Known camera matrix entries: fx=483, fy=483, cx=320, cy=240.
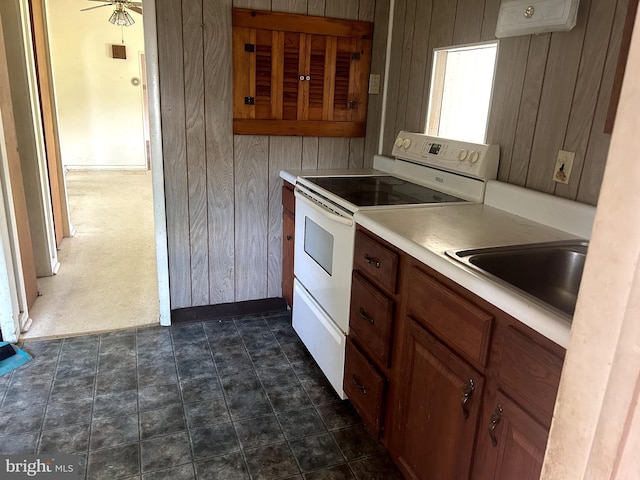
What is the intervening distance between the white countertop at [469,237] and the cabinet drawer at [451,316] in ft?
0.18

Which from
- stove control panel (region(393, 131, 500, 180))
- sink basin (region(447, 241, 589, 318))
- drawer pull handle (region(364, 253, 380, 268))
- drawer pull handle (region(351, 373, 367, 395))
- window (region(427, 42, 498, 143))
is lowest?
drawer pull handle (region(351, 373, 367, 395))

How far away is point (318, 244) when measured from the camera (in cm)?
222

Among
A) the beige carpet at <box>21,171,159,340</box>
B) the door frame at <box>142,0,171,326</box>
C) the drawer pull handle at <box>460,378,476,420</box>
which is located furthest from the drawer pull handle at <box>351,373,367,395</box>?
the beige carpet at <box>21,171,159,340</box>

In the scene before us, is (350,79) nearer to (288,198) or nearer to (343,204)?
(288,198)

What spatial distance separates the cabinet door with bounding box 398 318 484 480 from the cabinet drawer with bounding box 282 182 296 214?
1.25 metres

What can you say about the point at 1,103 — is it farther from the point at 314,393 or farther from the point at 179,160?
the point at 314,393

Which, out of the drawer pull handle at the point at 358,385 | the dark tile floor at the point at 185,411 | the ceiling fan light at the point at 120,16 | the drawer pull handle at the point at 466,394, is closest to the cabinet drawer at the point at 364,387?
the drawer pull handle at the point at 358,385

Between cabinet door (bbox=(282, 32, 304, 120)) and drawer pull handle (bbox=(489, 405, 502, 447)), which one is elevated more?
cabinet door (bbox=(282, 32, 304, 120))

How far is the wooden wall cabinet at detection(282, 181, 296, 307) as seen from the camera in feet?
8.67

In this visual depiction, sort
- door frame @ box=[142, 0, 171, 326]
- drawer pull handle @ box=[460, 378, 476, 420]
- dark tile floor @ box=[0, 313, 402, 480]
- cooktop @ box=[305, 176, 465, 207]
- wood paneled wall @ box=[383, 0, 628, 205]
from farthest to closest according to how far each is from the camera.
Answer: door frame @ box=[142, 0, 171, 326] < cooktop @ box=[305, 176, 465, 207] < dark tile floor @ box=[0, 313, 402, 480] < wood paneled wall @ box=[383, 0, 628, 205] < drawer pull handle @ box=[460, 378, 476, 420]

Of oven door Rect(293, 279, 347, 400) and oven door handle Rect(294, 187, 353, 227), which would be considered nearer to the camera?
oven door handle Rect(294, 187, 353, 227)

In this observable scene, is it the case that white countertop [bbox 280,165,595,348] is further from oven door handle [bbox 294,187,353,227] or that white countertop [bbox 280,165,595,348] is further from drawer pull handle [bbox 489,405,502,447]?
drawer pull handle [bbox 489,405,502,447]

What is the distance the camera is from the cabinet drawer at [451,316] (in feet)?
3.99

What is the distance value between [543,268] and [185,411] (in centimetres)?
151
